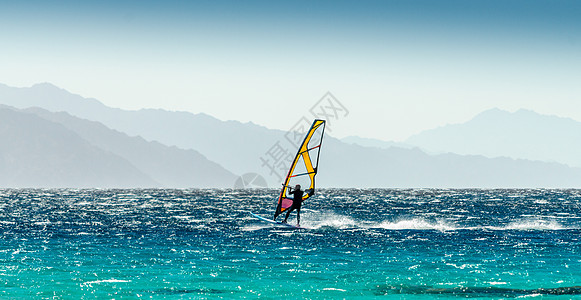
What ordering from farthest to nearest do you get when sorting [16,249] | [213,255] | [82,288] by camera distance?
[16,249] → [213,255] → [82,288]

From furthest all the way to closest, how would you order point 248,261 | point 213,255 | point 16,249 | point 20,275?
point 16,249 → point 213,255 → point 248,261 → point 20,275

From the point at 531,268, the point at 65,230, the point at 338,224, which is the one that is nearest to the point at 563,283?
the point at 531,268

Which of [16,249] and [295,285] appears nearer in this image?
[295,285]

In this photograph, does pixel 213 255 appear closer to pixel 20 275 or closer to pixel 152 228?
pixel 20 275

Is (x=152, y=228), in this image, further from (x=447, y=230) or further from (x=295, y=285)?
(x=295, y=285)

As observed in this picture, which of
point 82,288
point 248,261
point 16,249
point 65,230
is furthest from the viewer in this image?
point 65,230

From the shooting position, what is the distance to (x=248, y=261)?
33.6 metres

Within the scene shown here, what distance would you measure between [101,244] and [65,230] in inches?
442

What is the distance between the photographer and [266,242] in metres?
41.9

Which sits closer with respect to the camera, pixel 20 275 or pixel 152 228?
pixel 20 275

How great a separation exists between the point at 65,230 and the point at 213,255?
19264mm

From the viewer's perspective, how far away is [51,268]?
3116 cm

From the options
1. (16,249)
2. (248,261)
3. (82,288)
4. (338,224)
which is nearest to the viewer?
(82,288)

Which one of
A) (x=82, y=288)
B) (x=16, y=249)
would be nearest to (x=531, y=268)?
(x=82, y=288)
